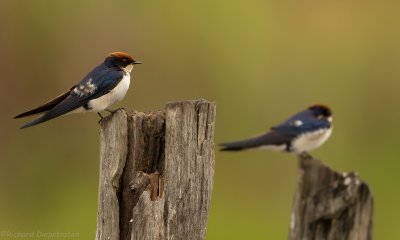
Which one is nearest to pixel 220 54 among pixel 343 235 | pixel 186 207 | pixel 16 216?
pixel 16 216

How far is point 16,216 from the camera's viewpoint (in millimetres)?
11258

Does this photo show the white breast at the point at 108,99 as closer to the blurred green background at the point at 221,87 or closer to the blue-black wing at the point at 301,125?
the blue-black wing at the point at 301,125

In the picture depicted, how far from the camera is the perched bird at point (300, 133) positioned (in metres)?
5.81

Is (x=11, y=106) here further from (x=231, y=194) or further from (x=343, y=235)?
(x=343, y=235)

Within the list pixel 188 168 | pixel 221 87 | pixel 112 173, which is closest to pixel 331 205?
pixel 188 168

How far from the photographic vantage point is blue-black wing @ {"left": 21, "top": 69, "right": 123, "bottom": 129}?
705 cm

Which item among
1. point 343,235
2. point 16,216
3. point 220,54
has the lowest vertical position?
point 343,235

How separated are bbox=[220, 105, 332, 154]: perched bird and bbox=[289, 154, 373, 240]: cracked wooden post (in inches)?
41.9

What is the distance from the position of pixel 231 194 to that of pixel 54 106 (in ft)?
15.2

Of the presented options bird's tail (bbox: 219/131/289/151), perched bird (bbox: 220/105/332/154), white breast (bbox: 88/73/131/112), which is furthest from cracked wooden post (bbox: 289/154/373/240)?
white breast (bbox: 88/73/131/112)

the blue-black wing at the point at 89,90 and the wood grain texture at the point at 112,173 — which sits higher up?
the blue-black wing at the point at 89,90

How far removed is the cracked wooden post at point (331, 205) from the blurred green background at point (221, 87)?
6.07 m

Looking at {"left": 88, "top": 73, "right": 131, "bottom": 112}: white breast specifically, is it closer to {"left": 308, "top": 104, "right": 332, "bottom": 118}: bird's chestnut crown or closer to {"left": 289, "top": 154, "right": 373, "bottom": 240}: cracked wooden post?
{"left": 308, "top": 104, "right": 332, "bottom": 118}: bird's chestnut crown

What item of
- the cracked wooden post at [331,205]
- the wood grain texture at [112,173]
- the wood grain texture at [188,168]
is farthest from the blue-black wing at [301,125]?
the cracked wooden post at [331,205]
